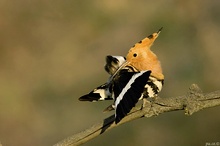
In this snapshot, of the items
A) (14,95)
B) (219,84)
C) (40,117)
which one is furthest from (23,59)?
(219,84)

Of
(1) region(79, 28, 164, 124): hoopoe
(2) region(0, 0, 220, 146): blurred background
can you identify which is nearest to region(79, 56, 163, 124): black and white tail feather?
(1) region(79, 28, 164, 124): hoopoe

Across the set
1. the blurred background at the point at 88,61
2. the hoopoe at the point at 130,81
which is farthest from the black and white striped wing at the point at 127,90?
the blurred background at the point at 88,61

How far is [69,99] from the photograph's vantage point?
4.80m

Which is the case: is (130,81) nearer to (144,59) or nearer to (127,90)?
(127,90)

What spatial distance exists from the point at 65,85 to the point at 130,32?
762 millimetres

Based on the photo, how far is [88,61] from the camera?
5.30 metres

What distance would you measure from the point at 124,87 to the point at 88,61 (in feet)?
11.4

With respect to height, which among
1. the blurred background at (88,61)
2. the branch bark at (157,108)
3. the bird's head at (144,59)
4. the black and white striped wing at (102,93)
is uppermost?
the bird's head at (144,59)

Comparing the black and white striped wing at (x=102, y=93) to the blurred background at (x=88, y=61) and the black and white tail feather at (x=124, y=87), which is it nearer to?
the black and white tail feather at (x=124, y=87)

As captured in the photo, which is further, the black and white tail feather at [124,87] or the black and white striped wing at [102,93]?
the black and white striped wing at [102,93]

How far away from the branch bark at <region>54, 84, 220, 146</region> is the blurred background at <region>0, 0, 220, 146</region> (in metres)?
1.78

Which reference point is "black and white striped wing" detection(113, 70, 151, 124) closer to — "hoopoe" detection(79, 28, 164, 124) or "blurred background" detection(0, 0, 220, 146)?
"hoopoe" detection(79, 28, 164, 124)

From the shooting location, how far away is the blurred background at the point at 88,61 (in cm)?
402

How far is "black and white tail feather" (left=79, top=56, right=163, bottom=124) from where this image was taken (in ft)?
5.72
